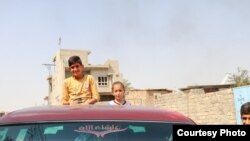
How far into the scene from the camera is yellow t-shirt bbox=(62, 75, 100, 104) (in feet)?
19.1

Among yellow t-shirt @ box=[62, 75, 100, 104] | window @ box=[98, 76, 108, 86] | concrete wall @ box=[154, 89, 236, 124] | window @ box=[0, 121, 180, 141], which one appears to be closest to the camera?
window @ box=[0, 121, 180, 141]

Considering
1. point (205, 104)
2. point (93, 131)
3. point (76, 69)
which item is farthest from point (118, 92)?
point (205, 104)

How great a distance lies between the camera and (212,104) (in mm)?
19984

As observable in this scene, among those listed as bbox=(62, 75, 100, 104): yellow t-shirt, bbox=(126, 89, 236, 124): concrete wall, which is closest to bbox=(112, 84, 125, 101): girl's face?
bbox=(62, 75, 100, 104): yellow t-shirt

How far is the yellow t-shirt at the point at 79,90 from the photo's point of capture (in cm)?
583

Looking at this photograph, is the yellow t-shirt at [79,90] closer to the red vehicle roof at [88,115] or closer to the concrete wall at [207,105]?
the red vehicle roof at [88,115]

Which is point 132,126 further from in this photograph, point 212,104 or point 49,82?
point 49,82

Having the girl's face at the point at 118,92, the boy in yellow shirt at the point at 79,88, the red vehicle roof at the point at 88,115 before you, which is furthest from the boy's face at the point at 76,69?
the red vehicle roof at the point at 88,115

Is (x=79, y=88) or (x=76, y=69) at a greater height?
(x=76, y=69)

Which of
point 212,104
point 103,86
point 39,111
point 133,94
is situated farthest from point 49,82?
point 39,111

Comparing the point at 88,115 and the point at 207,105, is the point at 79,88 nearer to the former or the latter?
the point at 88,115

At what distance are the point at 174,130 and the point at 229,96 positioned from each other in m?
15.9

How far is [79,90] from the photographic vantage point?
583cm

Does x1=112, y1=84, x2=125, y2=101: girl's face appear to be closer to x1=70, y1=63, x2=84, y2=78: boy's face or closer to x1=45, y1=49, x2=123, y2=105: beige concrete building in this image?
x1=70, y1=63, x2=84, y2=78: boy's face
